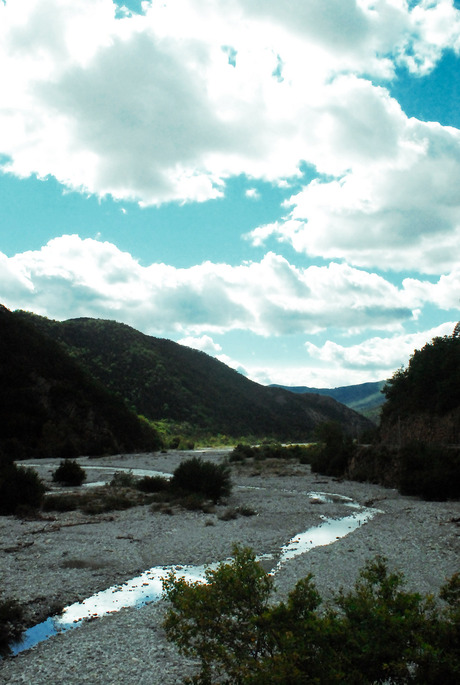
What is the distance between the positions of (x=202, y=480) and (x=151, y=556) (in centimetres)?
1029

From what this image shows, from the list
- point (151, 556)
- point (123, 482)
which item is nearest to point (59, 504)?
point (123, 482)

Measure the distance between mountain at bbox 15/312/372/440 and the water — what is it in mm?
61696

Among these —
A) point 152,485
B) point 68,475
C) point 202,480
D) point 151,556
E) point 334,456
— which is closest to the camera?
point 151,556

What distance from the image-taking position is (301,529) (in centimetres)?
1574

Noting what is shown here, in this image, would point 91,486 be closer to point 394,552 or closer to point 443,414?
point 394,552

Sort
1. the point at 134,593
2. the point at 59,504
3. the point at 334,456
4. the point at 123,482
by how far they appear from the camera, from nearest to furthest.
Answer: the point at 134,593 → the point at 59,504 → the point at 123,482 → the point at 334,456

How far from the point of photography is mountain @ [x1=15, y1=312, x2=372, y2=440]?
8294 cm

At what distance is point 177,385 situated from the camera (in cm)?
9000

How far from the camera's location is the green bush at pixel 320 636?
372 centimetres

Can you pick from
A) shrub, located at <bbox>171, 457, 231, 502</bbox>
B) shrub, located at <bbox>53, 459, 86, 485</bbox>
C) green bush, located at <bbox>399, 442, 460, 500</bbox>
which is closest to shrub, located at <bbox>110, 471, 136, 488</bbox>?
shrub, located at <bbox>53, 459, 86, 485</bbox>

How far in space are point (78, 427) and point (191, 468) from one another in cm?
2846

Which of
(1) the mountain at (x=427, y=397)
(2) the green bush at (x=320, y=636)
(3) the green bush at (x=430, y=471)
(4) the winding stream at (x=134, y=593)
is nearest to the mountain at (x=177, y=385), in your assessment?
(1) the mountain at (x=427, y=397)

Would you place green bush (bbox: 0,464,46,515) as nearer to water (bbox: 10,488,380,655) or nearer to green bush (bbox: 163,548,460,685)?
water (bbox: 10,488,380,655)

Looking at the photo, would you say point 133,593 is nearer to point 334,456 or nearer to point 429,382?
point 334,456
